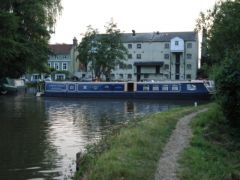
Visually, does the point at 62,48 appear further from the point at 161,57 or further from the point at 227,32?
the point at 227,32

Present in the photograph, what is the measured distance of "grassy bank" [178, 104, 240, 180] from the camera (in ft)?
33.8

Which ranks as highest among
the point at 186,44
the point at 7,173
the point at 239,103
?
the point at 186,44

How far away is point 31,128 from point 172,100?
33575 millimetres

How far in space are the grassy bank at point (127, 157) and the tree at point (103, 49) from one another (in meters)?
68.0

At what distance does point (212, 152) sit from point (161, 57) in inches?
3642

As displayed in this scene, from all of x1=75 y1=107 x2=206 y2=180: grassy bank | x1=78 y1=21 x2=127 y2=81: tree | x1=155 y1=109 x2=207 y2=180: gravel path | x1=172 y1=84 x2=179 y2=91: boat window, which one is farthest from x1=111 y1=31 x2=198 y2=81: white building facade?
x1=75 y1=107 x2=206 y2=180: grassy bank

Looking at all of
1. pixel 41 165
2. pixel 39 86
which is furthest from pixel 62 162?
pixel 39 86

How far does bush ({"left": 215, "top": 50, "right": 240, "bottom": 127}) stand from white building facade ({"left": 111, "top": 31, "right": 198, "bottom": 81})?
83.6 metres

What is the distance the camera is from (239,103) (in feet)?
52.2

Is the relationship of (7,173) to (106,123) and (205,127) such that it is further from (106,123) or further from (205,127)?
(106,123)

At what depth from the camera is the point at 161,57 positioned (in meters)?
105

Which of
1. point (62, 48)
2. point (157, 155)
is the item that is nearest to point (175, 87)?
point (157, 155)

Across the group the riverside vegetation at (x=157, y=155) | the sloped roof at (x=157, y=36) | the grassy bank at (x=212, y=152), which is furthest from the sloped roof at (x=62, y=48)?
the riverside vegetation at (x=157, y=155)

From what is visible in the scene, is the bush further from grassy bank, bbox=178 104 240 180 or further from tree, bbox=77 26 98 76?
tree, bbox=77 26 98 76
